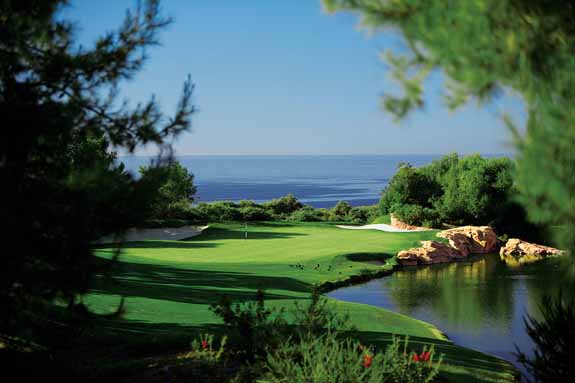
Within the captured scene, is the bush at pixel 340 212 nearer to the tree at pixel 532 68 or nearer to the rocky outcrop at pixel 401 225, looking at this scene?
the rocky outcrop at pixel 401 225

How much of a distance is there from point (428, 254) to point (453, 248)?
2.21 meters

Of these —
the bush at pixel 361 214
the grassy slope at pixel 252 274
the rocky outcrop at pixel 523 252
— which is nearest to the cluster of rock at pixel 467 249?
the rocky outcrop at pixel 523 252

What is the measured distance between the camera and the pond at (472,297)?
46.6ft

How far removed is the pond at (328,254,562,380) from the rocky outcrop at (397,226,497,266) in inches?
31.8

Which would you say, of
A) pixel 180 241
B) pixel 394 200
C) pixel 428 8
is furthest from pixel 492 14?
pixel 394 200

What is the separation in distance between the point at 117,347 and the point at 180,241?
19757mm

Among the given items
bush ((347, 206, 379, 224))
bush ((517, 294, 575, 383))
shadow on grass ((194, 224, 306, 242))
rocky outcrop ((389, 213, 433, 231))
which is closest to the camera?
bush ((517, 294, 575, 383))

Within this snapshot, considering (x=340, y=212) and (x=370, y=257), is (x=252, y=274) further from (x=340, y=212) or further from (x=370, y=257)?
(x=340, y=212)

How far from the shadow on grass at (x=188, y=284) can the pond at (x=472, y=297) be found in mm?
2746

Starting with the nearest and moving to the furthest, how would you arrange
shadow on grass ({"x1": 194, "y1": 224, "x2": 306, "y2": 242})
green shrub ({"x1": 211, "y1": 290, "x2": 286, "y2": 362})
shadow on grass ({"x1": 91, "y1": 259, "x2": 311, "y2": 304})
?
1. green shrub ({"x1": 211, "y1": 290, "x2": 286, "y2": 362})
2. shadow on grass ({"x1": 91, "y1": 259, "x2": 311, "y2": 304})
3. shadow on grass ({"x1": 194, "y1": 224, "x2": 306, "y2": 242})

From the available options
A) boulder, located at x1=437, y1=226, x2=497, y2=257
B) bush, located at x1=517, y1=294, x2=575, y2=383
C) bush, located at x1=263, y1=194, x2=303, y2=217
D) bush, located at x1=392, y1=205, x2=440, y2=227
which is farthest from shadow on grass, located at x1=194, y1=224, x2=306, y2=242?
bush, located at x1=517, y1=294, x2=575, y2=383

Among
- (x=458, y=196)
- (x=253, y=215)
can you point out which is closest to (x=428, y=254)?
(x=458, y=196)

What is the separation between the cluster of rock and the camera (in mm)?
26125

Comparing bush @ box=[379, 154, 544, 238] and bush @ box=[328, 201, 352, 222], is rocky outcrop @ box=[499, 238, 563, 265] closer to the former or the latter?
bush @ box=[379, 154, 544, 238]
